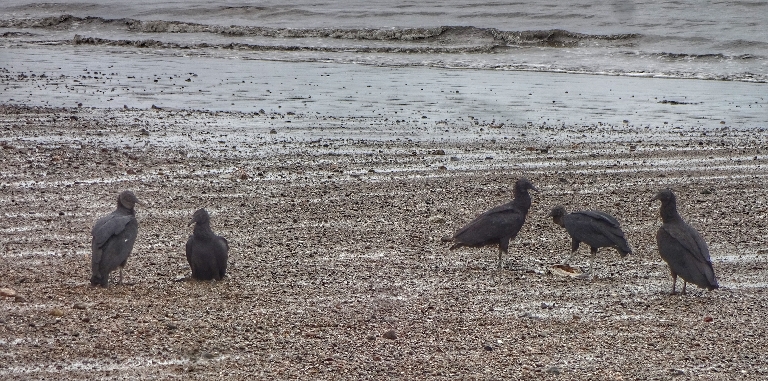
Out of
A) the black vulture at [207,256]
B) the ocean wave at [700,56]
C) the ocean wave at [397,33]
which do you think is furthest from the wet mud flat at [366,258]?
the ocean wave at [397,33]

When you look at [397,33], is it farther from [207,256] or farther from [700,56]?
[207,256]

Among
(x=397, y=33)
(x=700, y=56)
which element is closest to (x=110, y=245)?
(x=700, y=56)

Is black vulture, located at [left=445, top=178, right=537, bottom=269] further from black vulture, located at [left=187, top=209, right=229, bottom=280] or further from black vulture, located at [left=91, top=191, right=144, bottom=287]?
black vulture, located at [left=91, top=191, right=144, bottom=287]

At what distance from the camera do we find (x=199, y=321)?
5695 millimetres

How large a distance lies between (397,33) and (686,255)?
27.4 meters

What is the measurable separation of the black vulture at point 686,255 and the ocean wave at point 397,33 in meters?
24.3

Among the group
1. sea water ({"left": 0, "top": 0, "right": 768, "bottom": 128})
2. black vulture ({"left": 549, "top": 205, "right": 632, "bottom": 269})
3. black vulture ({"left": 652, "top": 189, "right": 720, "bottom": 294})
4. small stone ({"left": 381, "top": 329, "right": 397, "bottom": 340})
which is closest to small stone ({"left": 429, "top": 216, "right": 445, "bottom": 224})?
black vulture ({"left": 549, "top": 205, "right": 632, "bottom": 269})

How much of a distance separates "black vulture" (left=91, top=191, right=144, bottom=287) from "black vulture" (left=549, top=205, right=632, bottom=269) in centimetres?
335

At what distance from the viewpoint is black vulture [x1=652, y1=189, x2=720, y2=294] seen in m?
6.45

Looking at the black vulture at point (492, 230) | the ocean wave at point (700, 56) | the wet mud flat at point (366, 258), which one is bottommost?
the ocean wave at point (700, 56)

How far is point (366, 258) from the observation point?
737 cm

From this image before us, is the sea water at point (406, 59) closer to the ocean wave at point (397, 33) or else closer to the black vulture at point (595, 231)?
the ocean wave at point (397, 33)

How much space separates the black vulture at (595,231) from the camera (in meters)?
7.15

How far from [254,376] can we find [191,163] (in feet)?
20.0
